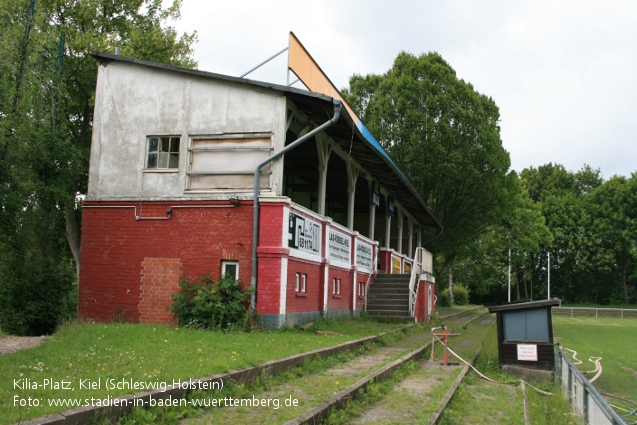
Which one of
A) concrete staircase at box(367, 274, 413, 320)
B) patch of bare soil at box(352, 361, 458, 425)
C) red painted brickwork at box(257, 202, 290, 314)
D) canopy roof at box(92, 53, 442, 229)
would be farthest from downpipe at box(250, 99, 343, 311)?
concrete staircase at box(367, 274, 413, 320)

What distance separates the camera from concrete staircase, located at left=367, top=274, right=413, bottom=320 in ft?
71.7

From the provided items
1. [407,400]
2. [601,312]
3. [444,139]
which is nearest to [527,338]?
[407,400]

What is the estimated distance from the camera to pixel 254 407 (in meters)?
6.92

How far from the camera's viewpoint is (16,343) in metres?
9.88

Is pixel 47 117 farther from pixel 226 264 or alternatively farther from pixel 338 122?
pixel 338 122

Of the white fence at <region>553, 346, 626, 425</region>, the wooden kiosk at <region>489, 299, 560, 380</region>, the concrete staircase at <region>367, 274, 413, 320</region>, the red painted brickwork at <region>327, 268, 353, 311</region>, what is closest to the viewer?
the white fence at <region>553, 346, 626, 425</region>

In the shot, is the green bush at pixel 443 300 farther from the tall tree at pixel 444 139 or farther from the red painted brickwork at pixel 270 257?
the red painted brickwork at pixel 270 257

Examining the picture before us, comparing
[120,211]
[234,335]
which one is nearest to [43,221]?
[120,211]

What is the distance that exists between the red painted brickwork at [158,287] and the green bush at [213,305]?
629 mm

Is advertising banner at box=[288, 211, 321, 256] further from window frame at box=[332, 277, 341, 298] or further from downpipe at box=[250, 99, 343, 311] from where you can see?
window frame at box=[332, 277, 341, 298]

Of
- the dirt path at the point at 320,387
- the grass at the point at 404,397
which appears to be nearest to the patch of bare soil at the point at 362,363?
the dirt path at the point at 320,387

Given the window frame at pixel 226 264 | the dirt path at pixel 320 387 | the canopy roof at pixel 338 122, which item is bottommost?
the dirt path at pixel 320 387

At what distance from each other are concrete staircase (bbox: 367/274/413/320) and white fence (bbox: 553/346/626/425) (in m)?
11.0

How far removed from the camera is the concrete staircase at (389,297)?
21844mm
